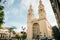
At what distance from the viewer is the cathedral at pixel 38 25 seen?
73775 mm

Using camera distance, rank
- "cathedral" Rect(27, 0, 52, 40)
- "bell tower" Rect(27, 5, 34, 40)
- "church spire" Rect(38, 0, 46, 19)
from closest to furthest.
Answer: "church spire" Rect(38, 0, 46, 19), "cathedral" Rect(27, 0, 52, 40), "bell tower" Rect(27, 5, 34, 40)

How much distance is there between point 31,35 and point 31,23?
17.5 ft

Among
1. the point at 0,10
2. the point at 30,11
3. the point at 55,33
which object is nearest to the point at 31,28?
the point at 30,11

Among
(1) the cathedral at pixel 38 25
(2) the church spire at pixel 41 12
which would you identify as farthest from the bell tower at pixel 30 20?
(2) the church spire at pixel 41 12

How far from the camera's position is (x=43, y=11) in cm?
7456

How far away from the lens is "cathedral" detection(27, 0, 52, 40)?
73.8 meters

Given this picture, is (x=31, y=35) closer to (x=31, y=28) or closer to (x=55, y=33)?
(x=31, y=28)

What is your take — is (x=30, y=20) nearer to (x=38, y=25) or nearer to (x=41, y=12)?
(x=38, y=25)

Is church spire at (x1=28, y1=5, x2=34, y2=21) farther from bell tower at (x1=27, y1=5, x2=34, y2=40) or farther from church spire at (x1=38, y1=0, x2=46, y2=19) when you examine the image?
church spire at (x1=38, y1=0, x2=46, y2=19)

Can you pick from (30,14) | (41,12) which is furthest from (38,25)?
(41,12)

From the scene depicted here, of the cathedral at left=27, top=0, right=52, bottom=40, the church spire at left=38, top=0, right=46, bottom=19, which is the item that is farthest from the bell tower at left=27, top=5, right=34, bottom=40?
the church spire at left=38, top=0, right=46, bottom=19

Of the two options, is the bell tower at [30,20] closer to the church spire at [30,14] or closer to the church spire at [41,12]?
the church spire at [30,14]

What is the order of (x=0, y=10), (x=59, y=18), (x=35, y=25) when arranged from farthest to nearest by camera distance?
(x=35, y=25)
(x=0, y=10)
(x=59, y=18)

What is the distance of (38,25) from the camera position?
79.7 meters
